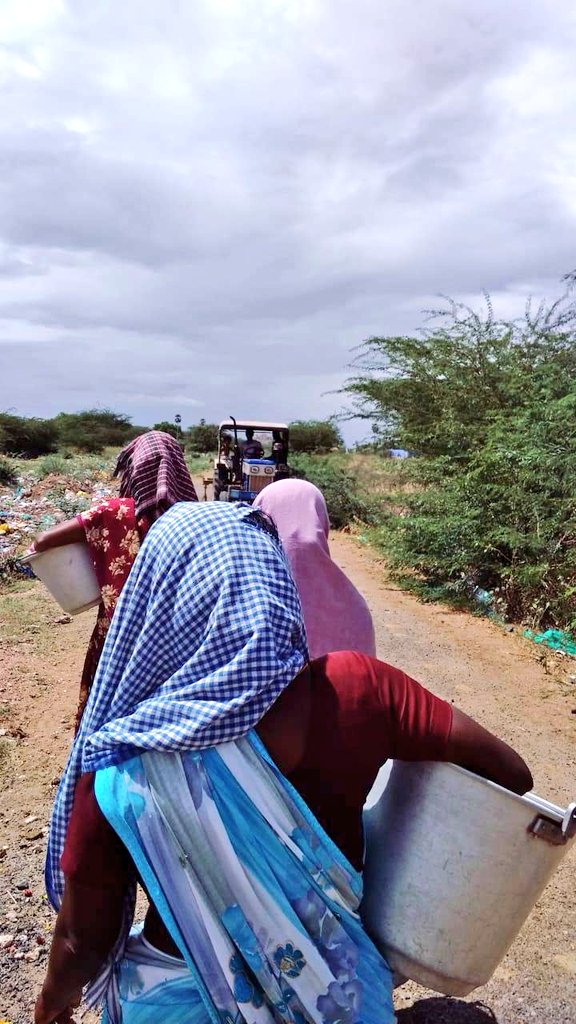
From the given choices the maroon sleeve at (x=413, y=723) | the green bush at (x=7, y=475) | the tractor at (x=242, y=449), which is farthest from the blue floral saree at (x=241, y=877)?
the green bush at (x=7, y=475)

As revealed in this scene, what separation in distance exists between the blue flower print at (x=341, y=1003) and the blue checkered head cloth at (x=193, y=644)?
538 mm

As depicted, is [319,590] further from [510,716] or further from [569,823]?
[510,716]

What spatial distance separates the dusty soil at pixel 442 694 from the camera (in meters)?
2.50

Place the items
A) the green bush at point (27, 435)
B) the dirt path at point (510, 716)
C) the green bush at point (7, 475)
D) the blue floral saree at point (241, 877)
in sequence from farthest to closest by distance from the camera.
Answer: the green bush at point (27, 435) < the green bush at point (7, 475) < the dirt path at point (510, 716) < the blue floral saree at point (241, 877)

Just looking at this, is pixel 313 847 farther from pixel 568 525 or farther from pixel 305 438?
pixel 305 438

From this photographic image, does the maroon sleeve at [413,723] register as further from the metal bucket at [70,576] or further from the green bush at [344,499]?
the green bush at [344,499]

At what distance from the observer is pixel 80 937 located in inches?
56.7

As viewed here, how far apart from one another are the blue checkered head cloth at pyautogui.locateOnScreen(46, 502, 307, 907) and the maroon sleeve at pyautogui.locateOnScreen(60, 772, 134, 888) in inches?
3.0

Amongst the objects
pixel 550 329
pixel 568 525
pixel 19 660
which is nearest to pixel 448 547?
pixel 568 525

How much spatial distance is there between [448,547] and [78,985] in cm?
790

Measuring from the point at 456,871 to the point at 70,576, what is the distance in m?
1.79

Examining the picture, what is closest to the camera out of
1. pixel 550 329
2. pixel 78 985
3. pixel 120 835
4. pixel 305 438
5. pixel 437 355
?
pixel 120 835

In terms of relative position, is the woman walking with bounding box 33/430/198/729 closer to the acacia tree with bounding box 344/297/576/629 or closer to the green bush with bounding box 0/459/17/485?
the acacia tree with bounding box 344/297/576/629

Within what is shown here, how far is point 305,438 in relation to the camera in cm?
3797
